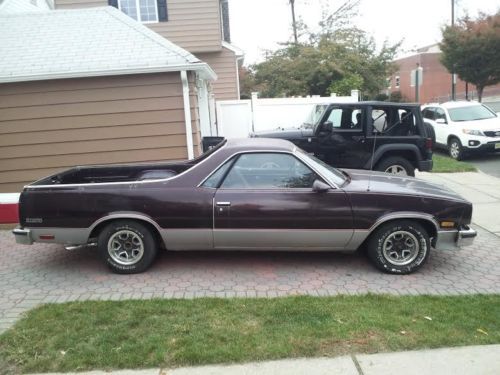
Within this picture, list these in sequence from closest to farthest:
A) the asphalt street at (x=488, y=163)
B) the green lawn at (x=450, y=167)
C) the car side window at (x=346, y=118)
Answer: the car side window at (x=346, y=118) → the green lawn at (x=450, y=167) → the asphalt street at (x=488, y=163)

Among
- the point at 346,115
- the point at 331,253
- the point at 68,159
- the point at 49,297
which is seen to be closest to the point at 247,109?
the point at 346,115

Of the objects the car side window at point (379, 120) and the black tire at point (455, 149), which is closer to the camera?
the car side window at point (379, 120)

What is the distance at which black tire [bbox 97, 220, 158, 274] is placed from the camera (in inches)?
200

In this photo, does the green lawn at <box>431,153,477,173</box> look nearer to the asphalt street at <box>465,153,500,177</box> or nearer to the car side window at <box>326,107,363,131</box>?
the asphalt street at <box>465,153,500,177</box>

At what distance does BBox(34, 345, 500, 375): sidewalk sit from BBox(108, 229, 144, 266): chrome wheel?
196 centimetres

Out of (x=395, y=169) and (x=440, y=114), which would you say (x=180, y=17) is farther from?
(x=395, y=169)

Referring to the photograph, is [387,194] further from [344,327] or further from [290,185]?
[344,327]

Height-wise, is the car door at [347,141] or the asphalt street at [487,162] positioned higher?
the car door at [347,141]

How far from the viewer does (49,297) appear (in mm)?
4609

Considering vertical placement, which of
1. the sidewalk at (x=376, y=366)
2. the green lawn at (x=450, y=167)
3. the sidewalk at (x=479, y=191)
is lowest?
the sidewalk at (x=376, y=366)

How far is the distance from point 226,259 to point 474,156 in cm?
1151

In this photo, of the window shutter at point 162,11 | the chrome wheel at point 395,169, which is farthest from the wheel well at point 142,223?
the window shutter at point 162,11

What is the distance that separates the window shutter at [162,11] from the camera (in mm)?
15672

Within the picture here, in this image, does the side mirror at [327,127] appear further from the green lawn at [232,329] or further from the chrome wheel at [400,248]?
the green lawn at [232,329]
